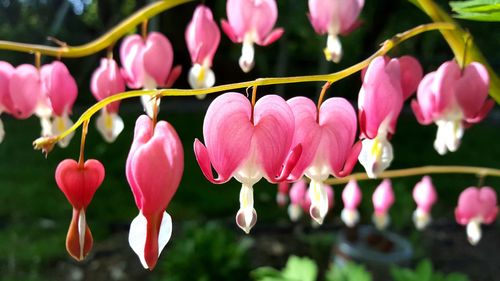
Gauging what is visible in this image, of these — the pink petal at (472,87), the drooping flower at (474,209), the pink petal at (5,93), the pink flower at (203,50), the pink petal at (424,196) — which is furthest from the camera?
the pink petal at (424,196)

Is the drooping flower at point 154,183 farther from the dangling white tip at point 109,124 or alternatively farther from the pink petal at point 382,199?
the pink petal at point 382,199

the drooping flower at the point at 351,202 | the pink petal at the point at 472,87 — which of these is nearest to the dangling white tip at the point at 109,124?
the pink petal at the point at 472,87

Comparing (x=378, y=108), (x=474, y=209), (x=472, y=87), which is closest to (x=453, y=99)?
(x=472, y=87)

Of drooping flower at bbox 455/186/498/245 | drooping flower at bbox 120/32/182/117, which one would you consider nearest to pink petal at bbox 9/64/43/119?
drooping flower at bbox 120/32/182/117

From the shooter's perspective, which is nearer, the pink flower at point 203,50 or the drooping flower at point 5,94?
the drooping flower at point 5,94

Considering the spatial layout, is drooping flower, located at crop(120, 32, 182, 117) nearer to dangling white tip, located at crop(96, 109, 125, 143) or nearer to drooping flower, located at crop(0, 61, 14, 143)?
dangling white tip, located at crop(96, 109, 125, 143)

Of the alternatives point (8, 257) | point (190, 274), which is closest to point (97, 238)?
point (8, 257)

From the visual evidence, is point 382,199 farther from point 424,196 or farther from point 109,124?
point 109,124
